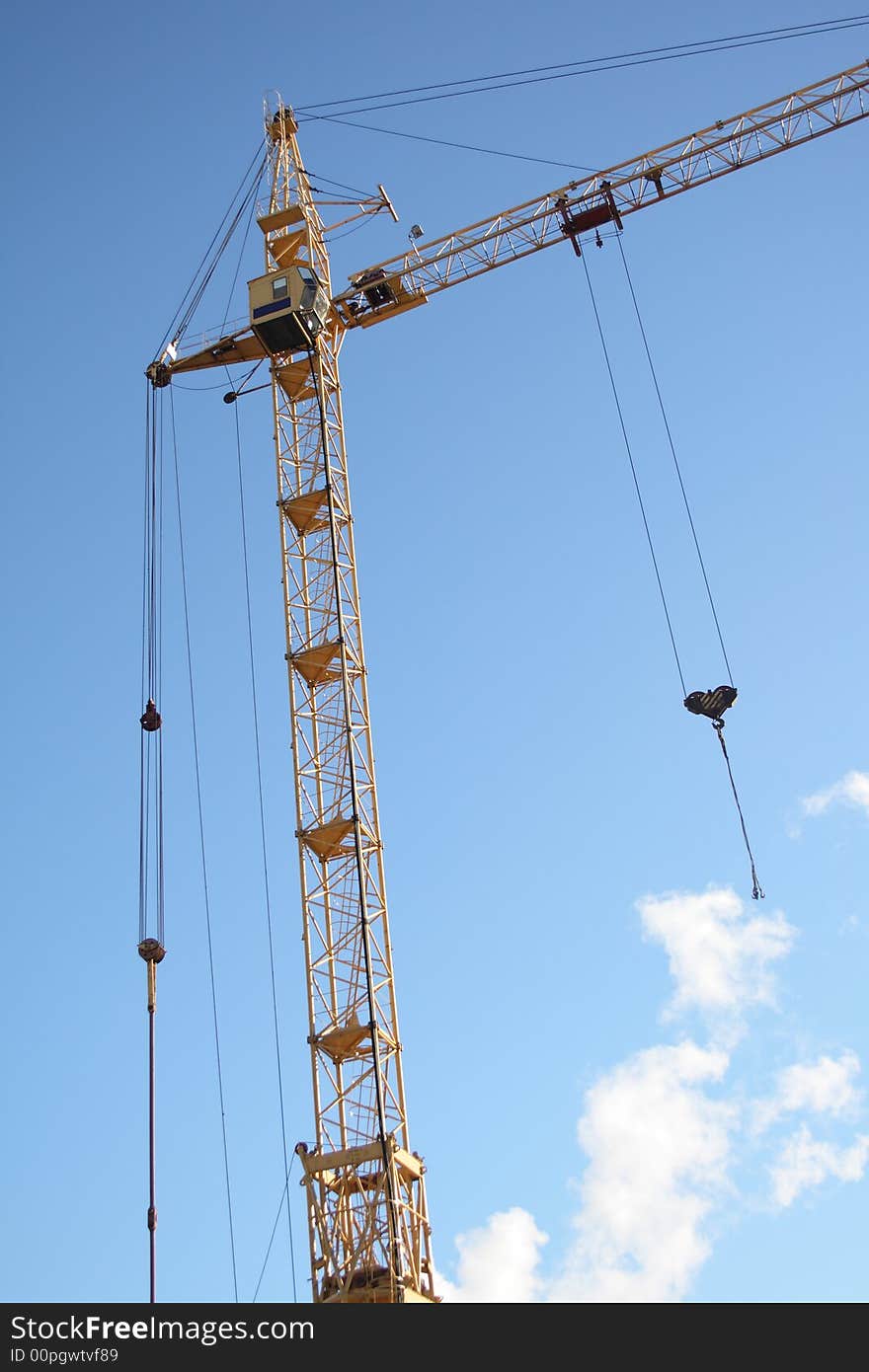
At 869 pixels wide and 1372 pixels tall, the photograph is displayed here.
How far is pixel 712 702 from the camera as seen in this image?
123 ft

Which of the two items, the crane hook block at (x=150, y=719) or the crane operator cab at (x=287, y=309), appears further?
the crane operator cab at (x=287, y=309)

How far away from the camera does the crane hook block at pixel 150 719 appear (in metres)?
38.4

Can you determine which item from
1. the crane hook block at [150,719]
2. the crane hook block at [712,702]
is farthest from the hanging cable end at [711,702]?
the crane hook block at [150,719]

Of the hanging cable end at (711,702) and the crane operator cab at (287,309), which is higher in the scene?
the crane operator cab at (287,309)

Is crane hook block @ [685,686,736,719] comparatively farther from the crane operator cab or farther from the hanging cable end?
the crane operator cab

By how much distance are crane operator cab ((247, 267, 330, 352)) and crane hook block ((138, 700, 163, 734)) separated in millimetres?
12673

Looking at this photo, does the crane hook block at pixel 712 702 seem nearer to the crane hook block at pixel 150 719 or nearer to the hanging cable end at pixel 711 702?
the hanging cable end at pixel 711 702

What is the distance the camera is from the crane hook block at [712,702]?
123 feet

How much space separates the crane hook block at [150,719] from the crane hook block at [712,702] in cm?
1336

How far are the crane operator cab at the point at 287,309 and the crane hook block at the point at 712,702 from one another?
16328 mm

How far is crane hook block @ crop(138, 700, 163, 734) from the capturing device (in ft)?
126

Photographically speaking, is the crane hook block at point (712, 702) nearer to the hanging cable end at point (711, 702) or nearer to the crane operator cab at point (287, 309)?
the hanging cable end at point (711, 702)

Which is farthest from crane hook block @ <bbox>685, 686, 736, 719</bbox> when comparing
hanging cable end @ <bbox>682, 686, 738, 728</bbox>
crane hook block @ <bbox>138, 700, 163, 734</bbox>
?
crane hook block @ <bbox>138, 700, 163, 734</bbox>
